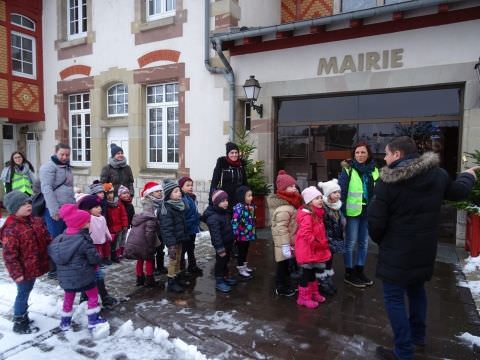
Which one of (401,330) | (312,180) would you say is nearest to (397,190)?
(401,330)

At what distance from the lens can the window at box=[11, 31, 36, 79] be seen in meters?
10.5

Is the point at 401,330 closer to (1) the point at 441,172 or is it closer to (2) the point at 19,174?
(1) the point at 441,172

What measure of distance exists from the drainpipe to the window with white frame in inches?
261

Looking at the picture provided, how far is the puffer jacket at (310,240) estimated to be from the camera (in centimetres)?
369

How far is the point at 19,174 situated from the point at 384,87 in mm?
6357

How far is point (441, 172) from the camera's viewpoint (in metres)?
2.74

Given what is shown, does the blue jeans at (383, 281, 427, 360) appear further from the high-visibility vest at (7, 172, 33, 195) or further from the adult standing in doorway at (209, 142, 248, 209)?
the high-visibility vest at (7, 172, 33, 195)

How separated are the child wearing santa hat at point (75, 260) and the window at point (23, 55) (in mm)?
9351

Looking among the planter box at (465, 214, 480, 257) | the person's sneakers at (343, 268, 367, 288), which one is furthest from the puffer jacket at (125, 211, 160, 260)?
the planter box at (465, 214, 480, 257)

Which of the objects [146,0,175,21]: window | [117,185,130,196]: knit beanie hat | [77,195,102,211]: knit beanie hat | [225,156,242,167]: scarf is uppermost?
[146,0,175,21]: window

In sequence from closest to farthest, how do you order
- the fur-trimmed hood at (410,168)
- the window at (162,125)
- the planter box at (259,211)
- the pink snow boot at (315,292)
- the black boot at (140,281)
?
the fur-trimmed hood at (410,168)
the pink snow boot at (315,292)
the black boot at (140,281)
the planter box at (259,211)
the window at (162,125)

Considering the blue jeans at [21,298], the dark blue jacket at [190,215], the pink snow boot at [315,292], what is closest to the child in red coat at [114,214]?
the dark blue jacket at [190,215]

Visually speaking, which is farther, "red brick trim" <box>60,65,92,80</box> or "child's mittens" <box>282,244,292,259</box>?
"red brick trim" <box>60,65,92,80</box>

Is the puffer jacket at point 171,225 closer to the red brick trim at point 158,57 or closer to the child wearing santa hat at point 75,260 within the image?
the child wearing santa hat at point 75,260
